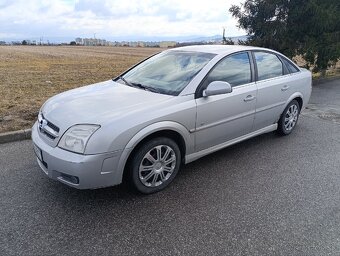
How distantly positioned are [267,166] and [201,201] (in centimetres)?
127

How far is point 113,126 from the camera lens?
111 inches

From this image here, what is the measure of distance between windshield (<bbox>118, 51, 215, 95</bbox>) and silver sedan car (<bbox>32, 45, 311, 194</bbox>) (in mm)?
14

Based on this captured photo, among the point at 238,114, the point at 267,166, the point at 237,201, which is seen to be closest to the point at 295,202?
the point at 237,201

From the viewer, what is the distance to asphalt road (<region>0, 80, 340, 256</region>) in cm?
250

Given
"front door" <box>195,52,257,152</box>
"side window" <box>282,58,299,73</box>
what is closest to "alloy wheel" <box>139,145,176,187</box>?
"front door" <box>195,52,257,152</box>

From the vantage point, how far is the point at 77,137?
281 cm

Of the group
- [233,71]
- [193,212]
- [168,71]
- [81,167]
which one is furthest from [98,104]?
[233,71]

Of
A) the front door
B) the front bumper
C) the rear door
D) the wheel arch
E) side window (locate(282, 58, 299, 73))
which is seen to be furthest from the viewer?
side window (locate(282, 58, 299, 73))

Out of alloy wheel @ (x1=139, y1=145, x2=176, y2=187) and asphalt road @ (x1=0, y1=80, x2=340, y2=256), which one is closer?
asphalt road @ (x1=0, y1=80, x2=340, y2=256)

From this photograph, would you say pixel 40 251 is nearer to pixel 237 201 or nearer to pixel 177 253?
pixel 177 253

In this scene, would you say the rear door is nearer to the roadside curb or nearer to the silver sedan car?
the silver sedan car

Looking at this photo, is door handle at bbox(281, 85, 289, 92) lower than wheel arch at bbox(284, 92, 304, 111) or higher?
higher

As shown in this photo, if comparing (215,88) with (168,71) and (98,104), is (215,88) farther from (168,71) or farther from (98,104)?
(98,104)

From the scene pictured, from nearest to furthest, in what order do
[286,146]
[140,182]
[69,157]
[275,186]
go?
1. [69,157]
2. [140,182]
3. [275,186]
4. [286,146]
